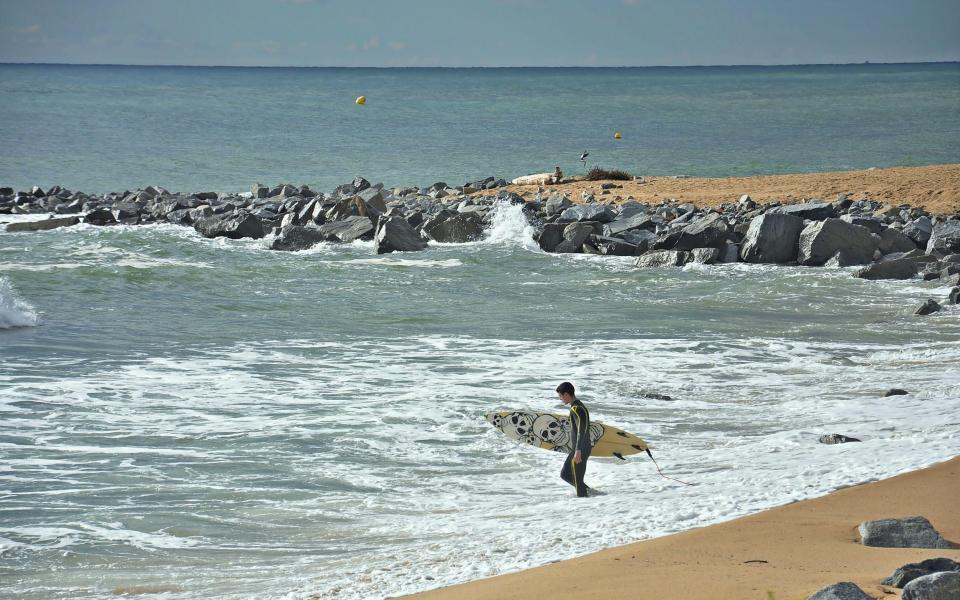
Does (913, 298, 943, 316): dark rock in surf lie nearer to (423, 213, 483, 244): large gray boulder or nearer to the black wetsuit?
the black wetsuit

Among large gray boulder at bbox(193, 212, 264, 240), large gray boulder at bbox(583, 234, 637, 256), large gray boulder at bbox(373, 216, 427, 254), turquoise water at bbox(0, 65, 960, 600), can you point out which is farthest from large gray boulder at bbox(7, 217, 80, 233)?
large gray boulder at bbox(583, 234, 637, 256)

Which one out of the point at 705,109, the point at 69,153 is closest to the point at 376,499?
the point at 69,153

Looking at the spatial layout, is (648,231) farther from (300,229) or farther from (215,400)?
(215,400)

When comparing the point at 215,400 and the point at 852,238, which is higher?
the point at 852,238

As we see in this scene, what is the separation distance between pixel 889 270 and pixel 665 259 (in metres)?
4.19

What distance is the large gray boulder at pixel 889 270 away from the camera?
19422 millimetres

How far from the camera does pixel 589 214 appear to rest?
2491 cm

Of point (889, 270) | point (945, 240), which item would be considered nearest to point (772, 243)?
point (889, 270)

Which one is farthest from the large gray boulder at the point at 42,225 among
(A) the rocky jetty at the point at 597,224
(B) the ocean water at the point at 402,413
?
(B) the ocean water at the point at 402,413

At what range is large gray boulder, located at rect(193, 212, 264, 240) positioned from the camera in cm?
2556

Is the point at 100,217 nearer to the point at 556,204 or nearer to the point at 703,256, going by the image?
the point at 556,204

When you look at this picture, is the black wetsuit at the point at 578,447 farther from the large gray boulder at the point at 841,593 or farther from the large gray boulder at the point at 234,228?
the large gray boulder at the point at 234,228

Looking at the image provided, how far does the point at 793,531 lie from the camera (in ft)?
25.5

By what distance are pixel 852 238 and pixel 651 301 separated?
5697 mm
